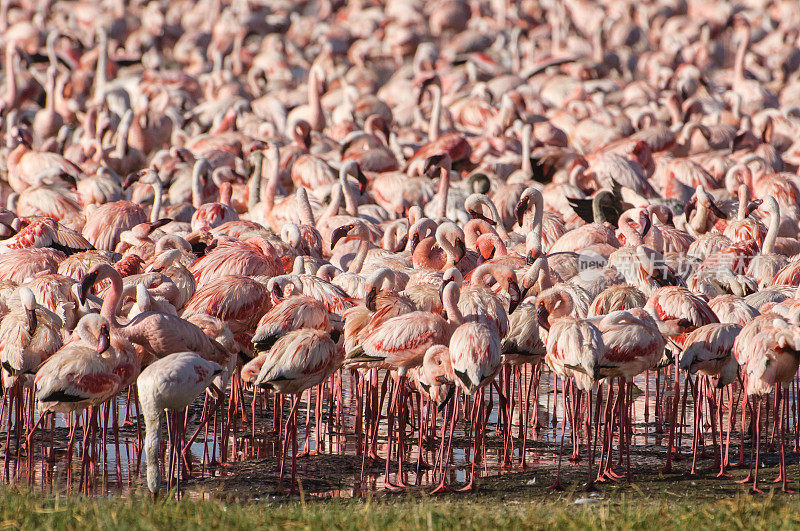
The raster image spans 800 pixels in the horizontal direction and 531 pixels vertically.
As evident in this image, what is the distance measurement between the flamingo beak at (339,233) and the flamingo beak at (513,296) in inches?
126

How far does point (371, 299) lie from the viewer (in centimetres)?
740

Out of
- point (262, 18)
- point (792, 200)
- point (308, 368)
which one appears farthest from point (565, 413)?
point (262, 18)

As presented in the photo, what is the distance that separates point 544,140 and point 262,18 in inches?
612

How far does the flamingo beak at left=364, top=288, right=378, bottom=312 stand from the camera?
7.38 metres

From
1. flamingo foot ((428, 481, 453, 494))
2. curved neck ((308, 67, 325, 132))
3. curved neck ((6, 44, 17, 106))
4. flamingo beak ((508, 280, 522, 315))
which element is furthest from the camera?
curved neck ((6, 44, 17, 106))

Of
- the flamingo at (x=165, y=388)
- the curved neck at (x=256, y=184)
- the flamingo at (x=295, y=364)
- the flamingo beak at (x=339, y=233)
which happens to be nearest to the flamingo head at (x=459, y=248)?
the flamingo beak at (x=339, y=233)

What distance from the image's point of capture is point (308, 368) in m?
6.79

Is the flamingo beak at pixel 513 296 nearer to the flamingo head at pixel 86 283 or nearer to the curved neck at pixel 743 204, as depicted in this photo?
the flamingo head at pixel 86 283

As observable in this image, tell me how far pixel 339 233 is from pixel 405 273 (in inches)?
71.3

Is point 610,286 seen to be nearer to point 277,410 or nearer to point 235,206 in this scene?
point 277,410

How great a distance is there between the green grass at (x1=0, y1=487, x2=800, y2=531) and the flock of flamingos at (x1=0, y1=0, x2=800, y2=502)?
113 cm

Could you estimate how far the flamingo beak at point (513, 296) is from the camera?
25.2ft

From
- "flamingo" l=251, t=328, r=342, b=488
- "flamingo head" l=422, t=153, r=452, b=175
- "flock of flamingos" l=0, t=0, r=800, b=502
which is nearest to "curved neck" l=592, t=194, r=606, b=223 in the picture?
"flock of flamingos" l=0, t=0, r=800, b=502

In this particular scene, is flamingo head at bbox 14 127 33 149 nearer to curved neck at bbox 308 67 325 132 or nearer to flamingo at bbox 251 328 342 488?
curved neck at bbox 308 67 325 132
